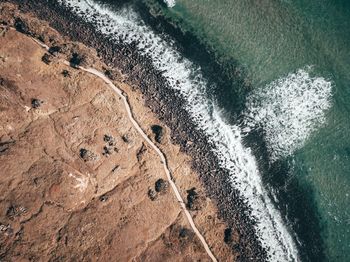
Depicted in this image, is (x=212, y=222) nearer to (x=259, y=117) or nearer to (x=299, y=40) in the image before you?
(x=259, y=117)

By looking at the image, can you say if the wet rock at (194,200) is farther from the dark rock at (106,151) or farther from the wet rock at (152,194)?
the dark rock at (106,151)

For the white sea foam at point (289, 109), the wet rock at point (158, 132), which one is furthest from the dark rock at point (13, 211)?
the white sea foam at point (289, 109)

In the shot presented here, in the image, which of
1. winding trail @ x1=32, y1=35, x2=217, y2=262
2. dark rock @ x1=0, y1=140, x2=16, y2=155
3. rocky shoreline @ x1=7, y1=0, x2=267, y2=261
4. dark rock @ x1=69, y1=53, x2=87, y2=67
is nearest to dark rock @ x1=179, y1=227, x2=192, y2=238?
winding trail @ x1=32, y1=35, x2=217, y2=262

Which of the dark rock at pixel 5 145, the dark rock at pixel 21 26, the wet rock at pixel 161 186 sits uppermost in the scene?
the dark rock at pixel 21 26

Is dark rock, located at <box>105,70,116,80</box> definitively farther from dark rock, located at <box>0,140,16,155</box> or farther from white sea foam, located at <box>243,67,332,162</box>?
white sea foam, located at <box>243,67,332,162</box>

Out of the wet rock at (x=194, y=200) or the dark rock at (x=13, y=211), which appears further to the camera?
the wet rock at (x=194, y=200)

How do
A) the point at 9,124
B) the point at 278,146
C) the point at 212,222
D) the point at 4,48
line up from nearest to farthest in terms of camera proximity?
the point at 9,124 < the point at 4,48 < the point at 212,222 < the point at 278,146

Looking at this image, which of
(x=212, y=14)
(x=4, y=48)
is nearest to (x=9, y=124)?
(x=4, y=48)
